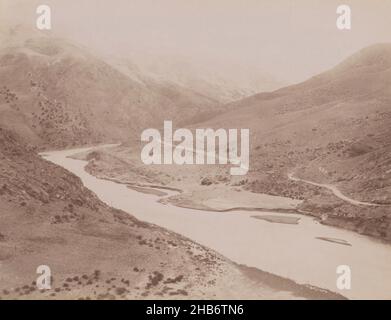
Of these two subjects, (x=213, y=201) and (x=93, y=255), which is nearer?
(x=93, y=255)

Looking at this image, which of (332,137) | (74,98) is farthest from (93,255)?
(74,98)

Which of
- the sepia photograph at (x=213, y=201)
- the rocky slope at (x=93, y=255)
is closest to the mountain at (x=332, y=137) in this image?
the sepia photograph at (x=213, y=201)

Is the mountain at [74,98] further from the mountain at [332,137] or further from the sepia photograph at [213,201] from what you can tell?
the mountain at [332,137]

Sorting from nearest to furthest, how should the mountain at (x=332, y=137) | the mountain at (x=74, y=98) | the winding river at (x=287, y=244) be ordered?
the winding river at (x=287, y=244) → the mountain at (x=332, y=137) → the mountain at (x=74, y=98)

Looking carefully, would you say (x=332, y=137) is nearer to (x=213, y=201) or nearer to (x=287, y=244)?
(x=213, y=201)

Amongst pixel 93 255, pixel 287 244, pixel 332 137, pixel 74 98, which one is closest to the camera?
pixel 93 255

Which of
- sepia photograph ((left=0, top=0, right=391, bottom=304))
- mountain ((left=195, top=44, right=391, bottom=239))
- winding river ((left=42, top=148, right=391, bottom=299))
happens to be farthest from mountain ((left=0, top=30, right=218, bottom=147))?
winding river ((left=42, top=148, right=391, bottom=299))
